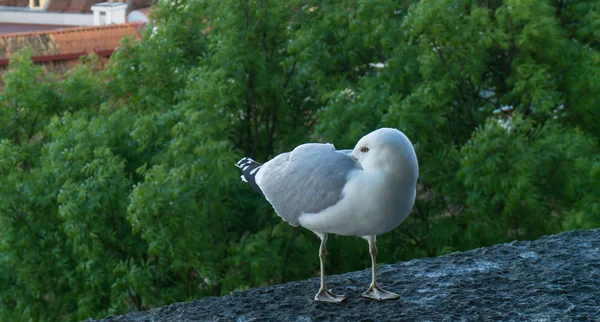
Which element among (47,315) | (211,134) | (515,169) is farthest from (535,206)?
(47,315)

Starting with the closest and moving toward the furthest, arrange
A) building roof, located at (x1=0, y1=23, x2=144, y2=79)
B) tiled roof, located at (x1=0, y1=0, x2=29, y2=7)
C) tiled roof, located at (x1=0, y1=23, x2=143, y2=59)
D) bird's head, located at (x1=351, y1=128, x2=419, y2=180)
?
bird's head, located at (x1=351, y1=128, x2=419, y2=180) < building roof, located at (x1=0, y1=23, x2=144, y2=79) < tiled roof, located at (x1=0, y1=23, x2=143, y2=59) < tiled roof, located at (x1=0, y1=0, x2=29, y2=7)

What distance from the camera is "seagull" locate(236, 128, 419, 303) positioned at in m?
1.83

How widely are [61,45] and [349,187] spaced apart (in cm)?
751

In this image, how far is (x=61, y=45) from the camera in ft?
29.2

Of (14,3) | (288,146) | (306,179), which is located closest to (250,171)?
(306,179)

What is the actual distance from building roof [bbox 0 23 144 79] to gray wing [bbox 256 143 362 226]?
6.84m

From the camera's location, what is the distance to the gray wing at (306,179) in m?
1.92

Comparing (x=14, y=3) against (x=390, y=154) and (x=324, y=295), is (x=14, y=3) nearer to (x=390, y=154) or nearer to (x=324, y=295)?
(x=324, y=295)

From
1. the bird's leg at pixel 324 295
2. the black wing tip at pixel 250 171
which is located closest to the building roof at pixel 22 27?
the black wing tip at pixel 250 171

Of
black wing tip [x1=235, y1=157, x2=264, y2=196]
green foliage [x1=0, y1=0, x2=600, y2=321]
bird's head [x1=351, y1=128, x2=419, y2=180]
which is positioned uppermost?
bird's head [x1=351, y1=128, x2=419, y2=180]

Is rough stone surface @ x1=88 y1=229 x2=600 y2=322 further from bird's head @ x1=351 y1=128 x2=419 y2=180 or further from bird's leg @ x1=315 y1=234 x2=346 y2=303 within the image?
bird's head @ x1=351 y1=128 x2=419 y2=180

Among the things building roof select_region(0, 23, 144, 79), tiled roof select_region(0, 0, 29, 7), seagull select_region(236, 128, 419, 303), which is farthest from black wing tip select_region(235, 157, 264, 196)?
tiled roof select_region(0, 0, 29, 7)

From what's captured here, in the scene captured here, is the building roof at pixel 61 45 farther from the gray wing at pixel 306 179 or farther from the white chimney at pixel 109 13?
the gray wing at pixel 306 179

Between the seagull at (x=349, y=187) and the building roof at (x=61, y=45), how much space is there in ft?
22.6
